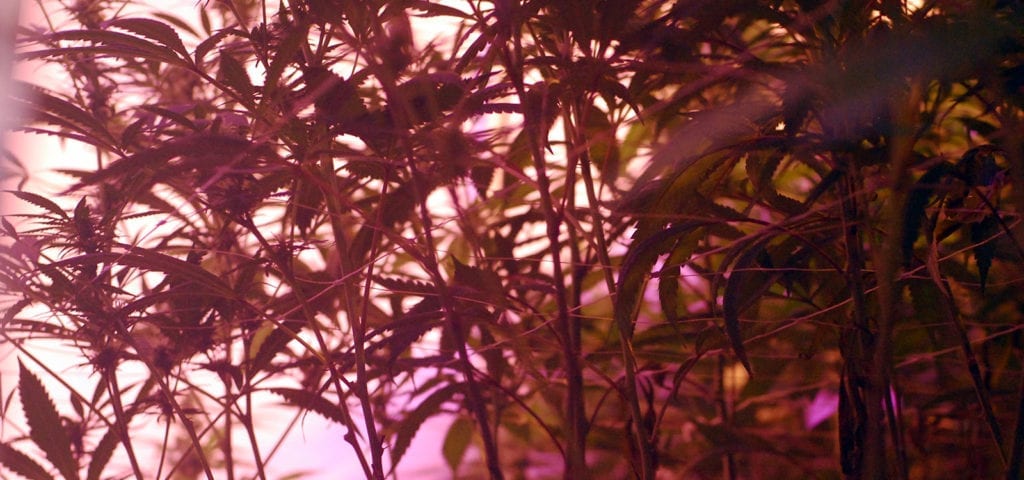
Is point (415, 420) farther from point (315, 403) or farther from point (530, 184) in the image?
point (530, 184)

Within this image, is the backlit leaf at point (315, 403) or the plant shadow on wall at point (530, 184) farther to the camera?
the backlit leaf at point (315, 403)

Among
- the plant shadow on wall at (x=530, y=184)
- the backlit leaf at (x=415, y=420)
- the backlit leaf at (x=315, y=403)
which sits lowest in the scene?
the backlit leaf at (x=415, y=420)

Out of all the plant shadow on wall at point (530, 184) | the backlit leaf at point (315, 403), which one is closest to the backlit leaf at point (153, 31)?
the plant shadow on wall at point (530, 184)

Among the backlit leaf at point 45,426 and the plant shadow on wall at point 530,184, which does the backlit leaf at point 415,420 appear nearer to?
the plant shadow on wall at point 530,184

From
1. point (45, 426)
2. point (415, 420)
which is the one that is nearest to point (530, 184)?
point (415, 420)

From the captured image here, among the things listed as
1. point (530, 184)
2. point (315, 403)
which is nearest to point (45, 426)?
point (315, 403)

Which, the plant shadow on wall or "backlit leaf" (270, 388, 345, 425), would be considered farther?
"backlit leaf" (270, 388, 345, 425)

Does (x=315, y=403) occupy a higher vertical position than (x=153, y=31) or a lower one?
lower

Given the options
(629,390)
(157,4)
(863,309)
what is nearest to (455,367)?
(629,390)

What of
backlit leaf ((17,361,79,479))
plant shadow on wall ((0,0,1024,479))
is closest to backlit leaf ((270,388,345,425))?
plant shadow on wall ((0,0,1024,479))

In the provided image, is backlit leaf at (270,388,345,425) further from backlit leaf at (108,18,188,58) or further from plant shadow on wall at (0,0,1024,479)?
backlit leaf at (108,18,188,58)

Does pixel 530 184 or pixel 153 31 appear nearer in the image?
pixel 153 31

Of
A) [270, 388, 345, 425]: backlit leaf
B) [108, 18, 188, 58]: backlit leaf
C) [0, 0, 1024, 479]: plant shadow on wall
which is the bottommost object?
[270, 388, 345, 425]: backlit leaf

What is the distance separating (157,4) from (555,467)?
593 millimetres
